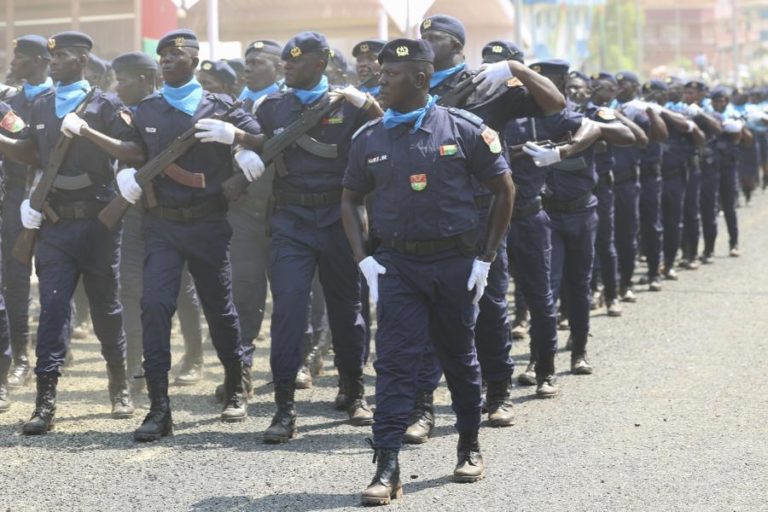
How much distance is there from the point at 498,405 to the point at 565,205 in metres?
2.15

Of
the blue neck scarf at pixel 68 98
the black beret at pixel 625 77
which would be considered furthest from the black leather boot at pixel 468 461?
the black beret at pixel 625 77

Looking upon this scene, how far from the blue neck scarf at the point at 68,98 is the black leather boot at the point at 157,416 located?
1642mm

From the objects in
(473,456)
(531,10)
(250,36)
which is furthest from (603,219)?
(531,10)

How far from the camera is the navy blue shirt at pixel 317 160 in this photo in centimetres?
763

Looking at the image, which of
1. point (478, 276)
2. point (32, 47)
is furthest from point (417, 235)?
point (32, 47)

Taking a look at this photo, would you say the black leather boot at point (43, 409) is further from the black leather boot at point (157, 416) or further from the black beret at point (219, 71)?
the black beret at point (219, 71)

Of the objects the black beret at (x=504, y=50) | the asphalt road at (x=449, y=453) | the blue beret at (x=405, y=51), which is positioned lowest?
the asphalt road at (x=449, y=453)

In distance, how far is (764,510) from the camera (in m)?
5.93

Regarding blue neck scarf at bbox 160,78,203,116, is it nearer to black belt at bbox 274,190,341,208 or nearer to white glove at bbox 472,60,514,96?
black belt at bbox 274,190,341,208

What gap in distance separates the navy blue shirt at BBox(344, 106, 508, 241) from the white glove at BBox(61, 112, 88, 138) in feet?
6.54

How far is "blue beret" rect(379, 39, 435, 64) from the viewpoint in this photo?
6270 millimetres

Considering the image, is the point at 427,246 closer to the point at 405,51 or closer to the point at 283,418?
the point at 405,51

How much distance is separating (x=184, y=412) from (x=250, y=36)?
10699mm

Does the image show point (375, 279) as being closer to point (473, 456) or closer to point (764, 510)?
point (473, 456)
